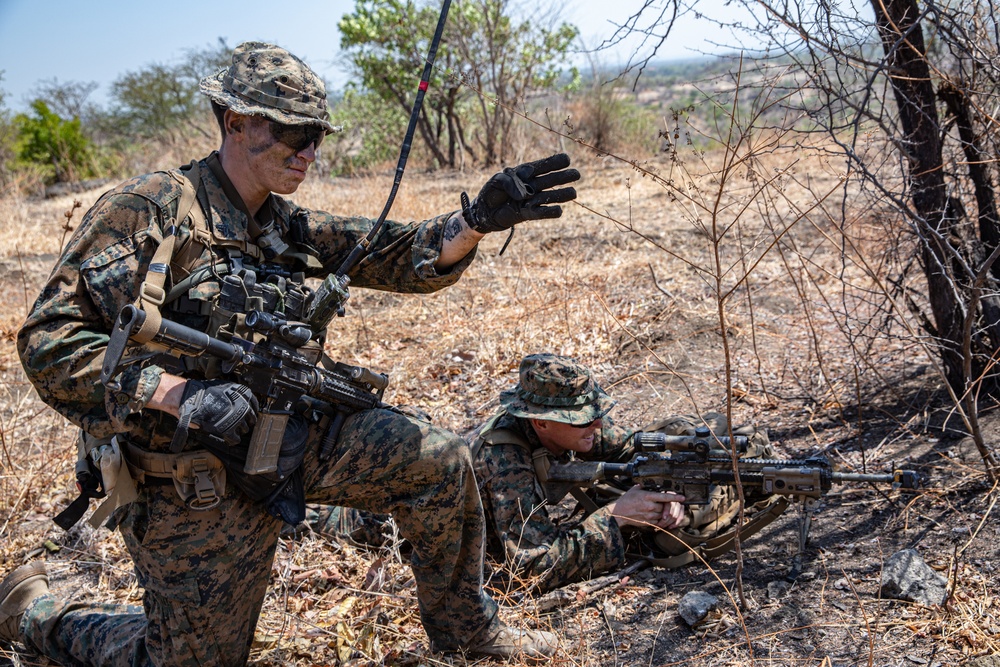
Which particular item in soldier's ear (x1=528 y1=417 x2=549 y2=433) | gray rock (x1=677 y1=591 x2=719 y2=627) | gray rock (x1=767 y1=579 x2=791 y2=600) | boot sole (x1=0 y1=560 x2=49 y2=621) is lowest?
gray rock (x1=767 y1=579 x2=791 y2=600)

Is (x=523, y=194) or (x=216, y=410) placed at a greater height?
(x=523, y=194)

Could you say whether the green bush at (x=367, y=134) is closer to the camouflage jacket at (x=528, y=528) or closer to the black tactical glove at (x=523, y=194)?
the camouflage jacket at (x=528, y=528)

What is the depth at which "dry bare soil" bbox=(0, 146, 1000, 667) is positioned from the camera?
2.89 m

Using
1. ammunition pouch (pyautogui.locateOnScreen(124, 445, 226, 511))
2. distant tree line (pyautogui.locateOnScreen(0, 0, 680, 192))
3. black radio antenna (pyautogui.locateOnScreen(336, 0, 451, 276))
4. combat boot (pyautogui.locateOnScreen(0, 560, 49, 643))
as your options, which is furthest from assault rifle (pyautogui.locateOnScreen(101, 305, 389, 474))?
distant tree line (pyautogui.locateOnScreen(0, 0, 680, 192))

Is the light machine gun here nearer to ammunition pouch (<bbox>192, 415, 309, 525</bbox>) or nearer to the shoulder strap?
ammunition pouch (<bbox>192, 415, 309, 525</bbox>)

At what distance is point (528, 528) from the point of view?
3.46 m

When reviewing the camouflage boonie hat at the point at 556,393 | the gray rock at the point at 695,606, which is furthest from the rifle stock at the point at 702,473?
the gray rock at the point at 695,606

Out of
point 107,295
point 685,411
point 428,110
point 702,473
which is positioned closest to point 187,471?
point 107,295

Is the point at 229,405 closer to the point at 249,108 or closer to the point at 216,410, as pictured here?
the point at 216,410

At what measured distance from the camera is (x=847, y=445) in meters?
4.09

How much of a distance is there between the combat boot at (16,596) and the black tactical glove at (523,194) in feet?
7.22

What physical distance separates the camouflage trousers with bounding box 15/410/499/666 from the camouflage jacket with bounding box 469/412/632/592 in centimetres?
50

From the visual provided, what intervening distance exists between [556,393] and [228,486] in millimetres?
1449

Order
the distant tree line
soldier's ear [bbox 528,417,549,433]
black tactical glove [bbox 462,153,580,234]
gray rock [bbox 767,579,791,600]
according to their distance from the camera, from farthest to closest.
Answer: the distant tree line → soldier's ear [bbox 528,417,549,433] → gray rock [bbox 767,579,791,600] → black tactical glove [bbox 462,153,580,234]
